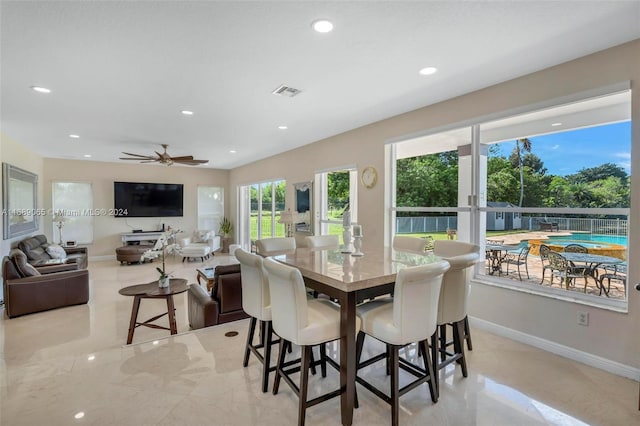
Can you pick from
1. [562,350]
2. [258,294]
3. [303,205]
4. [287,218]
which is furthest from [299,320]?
[303,205]

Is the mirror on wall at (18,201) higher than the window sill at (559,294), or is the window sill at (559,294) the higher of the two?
the mirror on wall at (18,201)

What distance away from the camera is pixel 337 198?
5598 millimetres

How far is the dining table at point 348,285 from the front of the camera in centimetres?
184

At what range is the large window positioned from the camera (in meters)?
2.59

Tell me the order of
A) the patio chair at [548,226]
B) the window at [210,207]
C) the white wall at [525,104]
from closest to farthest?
the white wall at [525,104], the patio chair at [548,226], the window at [210,207]

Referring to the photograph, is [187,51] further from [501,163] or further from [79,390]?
[501,163]

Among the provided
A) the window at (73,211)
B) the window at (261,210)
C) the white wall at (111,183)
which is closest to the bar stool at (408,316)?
the window at (261,210)

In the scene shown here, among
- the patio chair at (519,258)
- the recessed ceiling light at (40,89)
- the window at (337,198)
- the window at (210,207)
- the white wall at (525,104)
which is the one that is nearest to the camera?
the white wall at (525,104)

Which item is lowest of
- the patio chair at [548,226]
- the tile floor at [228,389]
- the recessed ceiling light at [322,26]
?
the tile floor at [228,389]

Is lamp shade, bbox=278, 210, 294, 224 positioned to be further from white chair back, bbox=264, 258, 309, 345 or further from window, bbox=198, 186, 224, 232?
window, bbox=198, 186, 224, 232

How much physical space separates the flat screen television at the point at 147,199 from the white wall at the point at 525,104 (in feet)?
21.9

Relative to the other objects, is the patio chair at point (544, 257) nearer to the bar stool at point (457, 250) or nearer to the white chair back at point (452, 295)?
the bar stool at point (457, 250)

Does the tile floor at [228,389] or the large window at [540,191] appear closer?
the tile floor at [228,389]

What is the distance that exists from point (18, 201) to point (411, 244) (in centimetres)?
688
